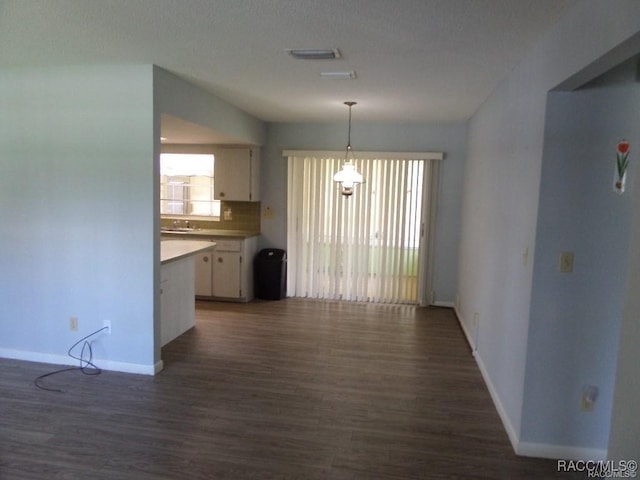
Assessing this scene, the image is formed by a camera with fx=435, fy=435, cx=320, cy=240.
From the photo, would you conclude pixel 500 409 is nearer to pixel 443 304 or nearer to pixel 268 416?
pixel 268 416

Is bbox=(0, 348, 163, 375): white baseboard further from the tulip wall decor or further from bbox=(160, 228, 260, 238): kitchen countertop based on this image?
the tulip wall decor

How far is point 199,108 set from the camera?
411 centimetres

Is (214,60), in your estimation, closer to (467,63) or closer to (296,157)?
(467,63)

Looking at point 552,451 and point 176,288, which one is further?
point 176,288

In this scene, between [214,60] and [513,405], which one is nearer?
[513,405]

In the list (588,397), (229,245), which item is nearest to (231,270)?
(229,245)

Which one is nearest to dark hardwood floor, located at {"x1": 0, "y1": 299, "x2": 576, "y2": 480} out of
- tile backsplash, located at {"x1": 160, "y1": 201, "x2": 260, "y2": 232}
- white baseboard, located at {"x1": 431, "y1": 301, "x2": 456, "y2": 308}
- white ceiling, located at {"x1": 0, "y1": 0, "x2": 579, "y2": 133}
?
white baseboard, located at {"x1": 431, "y1": 301, "x2": 456, "y2": 308}

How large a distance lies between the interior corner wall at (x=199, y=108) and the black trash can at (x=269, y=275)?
1603 millimetres

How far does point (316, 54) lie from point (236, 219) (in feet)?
12.5

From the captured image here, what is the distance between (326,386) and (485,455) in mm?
1300

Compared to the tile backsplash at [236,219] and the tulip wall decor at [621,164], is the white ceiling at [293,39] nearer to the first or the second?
the tulip wall decor at [621,164]

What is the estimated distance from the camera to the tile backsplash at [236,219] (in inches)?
252

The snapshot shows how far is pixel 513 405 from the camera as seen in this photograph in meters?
2.78

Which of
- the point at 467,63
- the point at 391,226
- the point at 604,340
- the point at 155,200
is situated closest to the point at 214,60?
the point at 155,200
